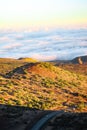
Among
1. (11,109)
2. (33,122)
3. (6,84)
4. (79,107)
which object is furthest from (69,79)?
(33,122)

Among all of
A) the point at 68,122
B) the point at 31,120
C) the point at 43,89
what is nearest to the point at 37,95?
the point at 43,89

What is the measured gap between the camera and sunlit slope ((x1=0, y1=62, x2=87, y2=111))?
49.2 meters

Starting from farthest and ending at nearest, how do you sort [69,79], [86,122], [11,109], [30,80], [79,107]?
[69,79]
[30,80]
[79,107]
[11,109]
[86,122]

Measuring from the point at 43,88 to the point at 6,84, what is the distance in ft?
20.2

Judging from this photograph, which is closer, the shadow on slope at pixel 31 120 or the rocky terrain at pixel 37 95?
the shadow on slope at pixel 31 120

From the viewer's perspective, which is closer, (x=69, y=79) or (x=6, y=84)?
(x=6, y=84)

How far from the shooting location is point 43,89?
5975 centimetres

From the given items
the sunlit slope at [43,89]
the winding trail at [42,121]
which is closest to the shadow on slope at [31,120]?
the winding trail at [42,121]

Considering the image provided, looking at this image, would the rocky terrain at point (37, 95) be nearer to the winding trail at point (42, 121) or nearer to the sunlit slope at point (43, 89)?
the sunlit slope at point (43, 89)

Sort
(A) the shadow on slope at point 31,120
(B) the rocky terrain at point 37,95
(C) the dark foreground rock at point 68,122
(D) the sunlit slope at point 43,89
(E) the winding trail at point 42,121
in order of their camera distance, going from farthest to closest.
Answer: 1. (D) the sunlit slope at point 43,89
2. (B) the rocky terrain at point 37,95
3. (E) the winding trail at point 42,121
4. (A) the shadow on slope at point 31,120
5. (C) the dark foreground rock at point 68,122

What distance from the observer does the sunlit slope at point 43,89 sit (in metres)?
49.2

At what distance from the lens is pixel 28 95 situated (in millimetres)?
53062

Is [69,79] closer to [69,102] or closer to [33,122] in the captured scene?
[69,102]

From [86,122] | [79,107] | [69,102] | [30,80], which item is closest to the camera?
[86,122]
